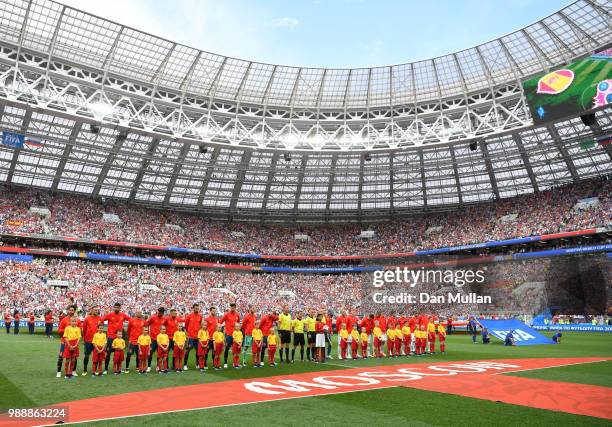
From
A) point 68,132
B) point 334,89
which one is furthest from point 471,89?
point 68,132

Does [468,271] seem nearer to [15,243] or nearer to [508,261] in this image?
[508,261]

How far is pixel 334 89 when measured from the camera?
43.8 m

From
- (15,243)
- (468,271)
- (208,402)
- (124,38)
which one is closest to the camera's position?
(208,402)

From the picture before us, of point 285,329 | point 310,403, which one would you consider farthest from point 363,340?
point 310,403

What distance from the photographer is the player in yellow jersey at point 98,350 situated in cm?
1370

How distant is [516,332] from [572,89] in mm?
17509

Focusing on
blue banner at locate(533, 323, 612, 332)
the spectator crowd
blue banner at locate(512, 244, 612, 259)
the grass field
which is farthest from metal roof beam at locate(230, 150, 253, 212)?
the grass field

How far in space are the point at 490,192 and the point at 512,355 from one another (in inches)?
1572

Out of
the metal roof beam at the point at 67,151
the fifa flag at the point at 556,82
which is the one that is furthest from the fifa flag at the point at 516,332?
the metal roof beam at the point at 67,151

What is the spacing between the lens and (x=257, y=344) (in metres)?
16.1

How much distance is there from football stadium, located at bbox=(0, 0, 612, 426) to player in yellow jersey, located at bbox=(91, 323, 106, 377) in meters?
0.06

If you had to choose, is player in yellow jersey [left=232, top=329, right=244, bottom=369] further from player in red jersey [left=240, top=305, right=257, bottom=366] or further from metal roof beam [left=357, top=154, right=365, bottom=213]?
metal roof beam [left=357, top=154, right=365, bottom=213]

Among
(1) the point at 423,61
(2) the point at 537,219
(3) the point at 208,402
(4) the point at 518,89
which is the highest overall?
(1) the point at 423,61

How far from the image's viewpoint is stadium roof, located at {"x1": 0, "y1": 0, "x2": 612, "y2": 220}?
3541 centimetres
